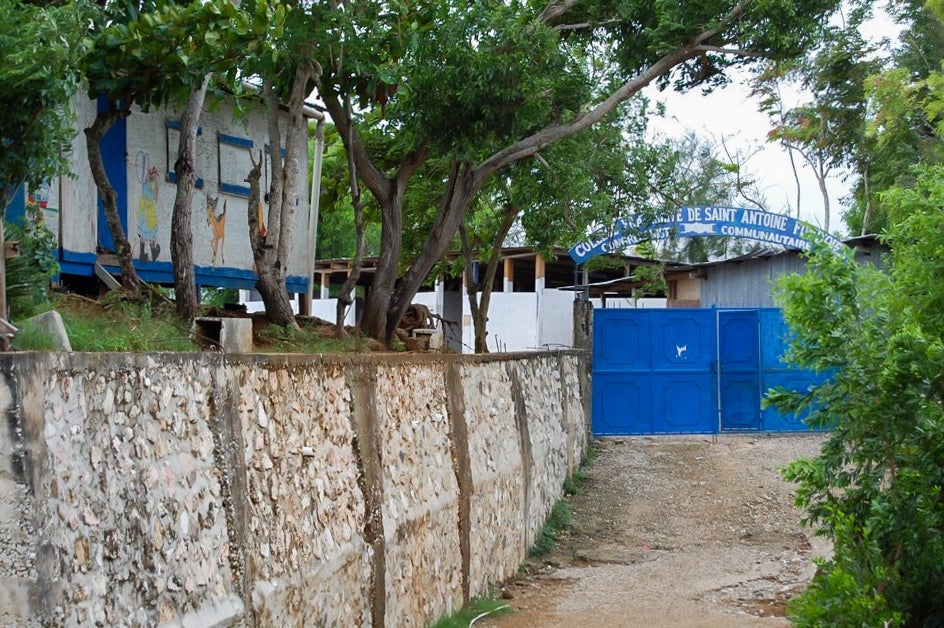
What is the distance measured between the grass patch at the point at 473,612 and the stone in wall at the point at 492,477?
11 cm

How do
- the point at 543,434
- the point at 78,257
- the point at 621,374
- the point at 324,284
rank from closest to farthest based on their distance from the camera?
the point at 78,257 → the point at 543,434 → the point at 621,374 → the point at 324,284

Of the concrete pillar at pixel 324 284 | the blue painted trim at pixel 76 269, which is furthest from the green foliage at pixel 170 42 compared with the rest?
the concrete pillar at pixel 324 284

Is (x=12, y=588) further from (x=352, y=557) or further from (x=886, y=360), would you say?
(x=886, y=360)

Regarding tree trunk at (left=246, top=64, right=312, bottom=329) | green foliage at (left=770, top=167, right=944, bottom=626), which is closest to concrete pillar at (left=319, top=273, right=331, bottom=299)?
tree trunk at (left=246, top=64, right=312, bottom=329)

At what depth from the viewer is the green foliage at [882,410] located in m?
5.45

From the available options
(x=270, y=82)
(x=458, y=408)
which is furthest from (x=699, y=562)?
(x=270, y=82)

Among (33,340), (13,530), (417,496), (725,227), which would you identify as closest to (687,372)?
(725,227)

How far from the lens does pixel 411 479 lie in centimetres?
789

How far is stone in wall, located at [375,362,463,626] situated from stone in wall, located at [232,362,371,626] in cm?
60

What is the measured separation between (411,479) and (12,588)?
15.3 ft

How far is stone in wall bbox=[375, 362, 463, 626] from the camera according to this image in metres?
7.29

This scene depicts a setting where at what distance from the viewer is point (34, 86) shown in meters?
4.93

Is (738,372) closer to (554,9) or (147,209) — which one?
(554,9)

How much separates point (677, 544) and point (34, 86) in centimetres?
919
